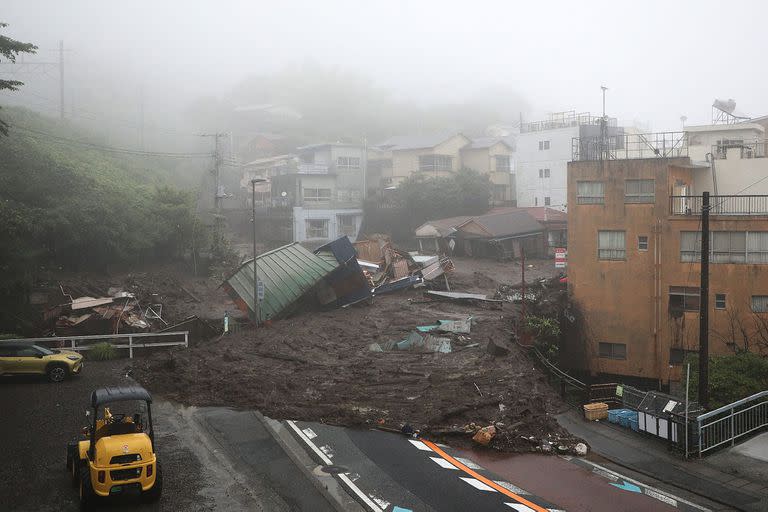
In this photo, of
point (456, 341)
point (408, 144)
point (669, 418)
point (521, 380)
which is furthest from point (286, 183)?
point (669, 418)

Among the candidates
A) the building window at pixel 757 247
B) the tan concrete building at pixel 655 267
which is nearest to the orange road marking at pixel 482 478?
the tan concrete building at pixel 655 267

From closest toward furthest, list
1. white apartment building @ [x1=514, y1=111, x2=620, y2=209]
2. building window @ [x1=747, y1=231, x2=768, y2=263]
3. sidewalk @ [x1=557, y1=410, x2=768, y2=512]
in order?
sidewalk @ [x1=557, y1=410, x2=768, y2=512]
building window @ [x1=747, y1=231, x2=768, y2=263]
white apartment building @ [x1=514, y1=111, x2=620, y2=209]

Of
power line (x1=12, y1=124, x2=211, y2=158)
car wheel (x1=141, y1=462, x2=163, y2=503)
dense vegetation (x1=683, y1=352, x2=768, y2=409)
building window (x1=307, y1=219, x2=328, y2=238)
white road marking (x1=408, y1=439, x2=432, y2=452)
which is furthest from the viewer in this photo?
building window (x1=307, y1=219, x2=328, y2=238)

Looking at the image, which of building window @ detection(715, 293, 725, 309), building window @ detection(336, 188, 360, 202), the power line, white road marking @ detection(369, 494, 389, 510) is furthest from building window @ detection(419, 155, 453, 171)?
white road marking @ detection(369, 494, 389, 510)

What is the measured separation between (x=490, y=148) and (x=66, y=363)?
47793mm

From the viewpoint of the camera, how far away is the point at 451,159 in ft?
200

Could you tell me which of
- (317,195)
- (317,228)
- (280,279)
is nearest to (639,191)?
(280,279)

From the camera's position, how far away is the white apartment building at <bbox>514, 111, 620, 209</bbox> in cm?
5350

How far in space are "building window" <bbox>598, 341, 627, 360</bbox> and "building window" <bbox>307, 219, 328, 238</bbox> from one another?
3033 centimetres

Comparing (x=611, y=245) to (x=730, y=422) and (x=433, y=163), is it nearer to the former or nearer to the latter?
(x=730, y=422)

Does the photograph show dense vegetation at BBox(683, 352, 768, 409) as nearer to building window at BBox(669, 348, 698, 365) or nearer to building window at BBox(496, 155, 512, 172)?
building window at BBox(669, 348, 698, 365)

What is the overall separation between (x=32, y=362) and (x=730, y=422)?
64.4 ft

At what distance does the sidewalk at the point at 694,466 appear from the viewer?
12602 mm

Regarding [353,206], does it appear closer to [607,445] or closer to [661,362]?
[661,362]
